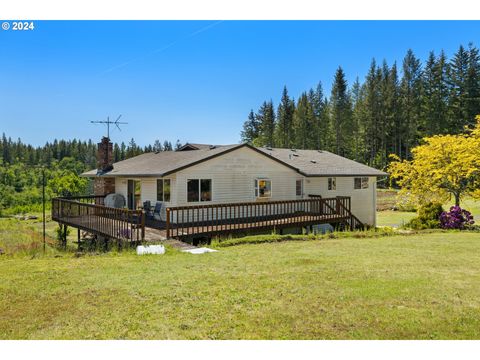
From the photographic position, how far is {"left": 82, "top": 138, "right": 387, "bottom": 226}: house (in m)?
14.8

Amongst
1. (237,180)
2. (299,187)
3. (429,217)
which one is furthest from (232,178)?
(429,217)

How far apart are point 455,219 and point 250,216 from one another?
946 centimetres

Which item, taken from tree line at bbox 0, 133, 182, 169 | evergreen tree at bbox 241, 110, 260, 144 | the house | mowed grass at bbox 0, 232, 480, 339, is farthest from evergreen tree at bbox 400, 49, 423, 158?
tree line at bbox 0, 133, 182, 169

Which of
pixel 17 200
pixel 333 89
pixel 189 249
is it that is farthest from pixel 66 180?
pixel 333 89

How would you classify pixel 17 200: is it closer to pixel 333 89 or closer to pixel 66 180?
pixel 66 180

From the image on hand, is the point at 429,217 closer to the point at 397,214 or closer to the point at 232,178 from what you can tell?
the point at 232,178

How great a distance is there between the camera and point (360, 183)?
21.0m

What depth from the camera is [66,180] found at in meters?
31.1

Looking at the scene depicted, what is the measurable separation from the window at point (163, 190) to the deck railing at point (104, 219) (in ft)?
5.70

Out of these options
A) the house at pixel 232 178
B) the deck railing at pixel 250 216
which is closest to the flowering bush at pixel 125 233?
the deck railing at pixel 250 216

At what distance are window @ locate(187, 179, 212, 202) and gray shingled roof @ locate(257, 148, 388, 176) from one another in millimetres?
4938

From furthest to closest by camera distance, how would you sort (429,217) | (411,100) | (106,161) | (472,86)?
(411,100), (472,86), (106,161), (429,217)

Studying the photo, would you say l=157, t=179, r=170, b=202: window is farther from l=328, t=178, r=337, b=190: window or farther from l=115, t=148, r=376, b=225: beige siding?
l=328, t=178, r=337, b=190: window
